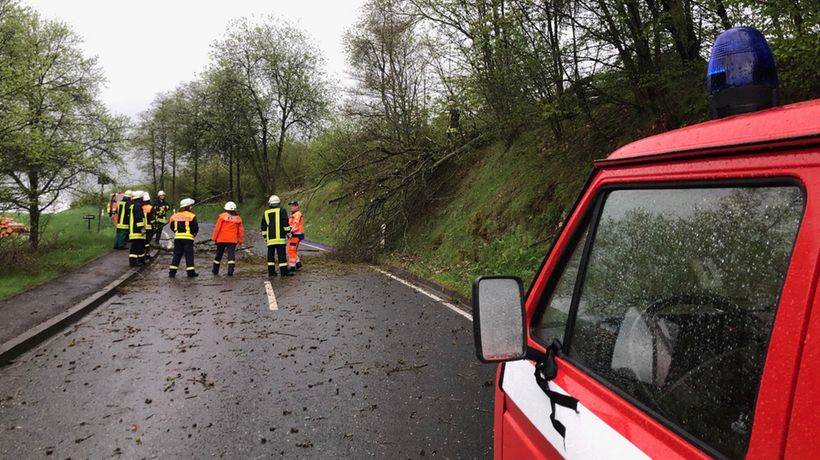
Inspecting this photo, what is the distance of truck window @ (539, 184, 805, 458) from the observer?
0.99 m

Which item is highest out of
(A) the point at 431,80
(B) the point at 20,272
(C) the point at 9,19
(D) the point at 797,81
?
(C) the point at 9,19

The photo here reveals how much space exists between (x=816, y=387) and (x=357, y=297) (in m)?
8.63

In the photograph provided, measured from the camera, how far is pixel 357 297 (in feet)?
30.3

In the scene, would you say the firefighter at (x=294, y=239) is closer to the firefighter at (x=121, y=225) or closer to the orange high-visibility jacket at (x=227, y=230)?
the orange high-visibility jacket at (x=227, y=230)

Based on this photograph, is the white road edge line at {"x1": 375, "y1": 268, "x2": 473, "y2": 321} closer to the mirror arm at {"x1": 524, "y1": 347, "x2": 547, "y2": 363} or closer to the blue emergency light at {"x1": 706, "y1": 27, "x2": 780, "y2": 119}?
the mirror arm at {"x1": 524, "y1": 347, "x2": 547, "y2": 363}

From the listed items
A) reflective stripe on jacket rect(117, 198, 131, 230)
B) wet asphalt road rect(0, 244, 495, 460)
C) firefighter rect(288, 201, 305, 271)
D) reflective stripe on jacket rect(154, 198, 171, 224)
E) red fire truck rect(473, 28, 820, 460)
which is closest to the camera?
red fire truck rect(473, 28, 820, 460)

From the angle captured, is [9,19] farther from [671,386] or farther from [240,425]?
[671,386]

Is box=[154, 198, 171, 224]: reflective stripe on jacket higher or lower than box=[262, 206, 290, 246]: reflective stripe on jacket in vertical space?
higher

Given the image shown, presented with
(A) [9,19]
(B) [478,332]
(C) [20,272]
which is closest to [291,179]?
(A) [9,19]

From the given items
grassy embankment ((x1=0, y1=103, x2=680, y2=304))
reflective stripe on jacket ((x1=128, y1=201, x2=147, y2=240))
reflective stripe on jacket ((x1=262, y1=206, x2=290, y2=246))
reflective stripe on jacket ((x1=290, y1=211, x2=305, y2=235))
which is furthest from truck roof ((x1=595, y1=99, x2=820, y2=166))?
reflective stripe on jacket ((x1=128, y1=201, x2=147, y2=240))

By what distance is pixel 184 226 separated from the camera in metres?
12.4

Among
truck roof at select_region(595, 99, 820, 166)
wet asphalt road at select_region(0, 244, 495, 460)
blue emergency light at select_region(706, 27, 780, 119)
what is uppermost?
blue emergency light at select_region(706, 27, 780, 119)

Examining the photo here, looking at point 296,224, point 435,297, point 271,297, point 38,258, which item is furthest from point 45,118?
point 435,297

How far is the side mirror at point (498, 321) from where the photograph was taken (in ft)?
4.97
